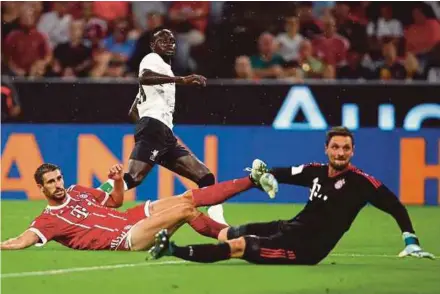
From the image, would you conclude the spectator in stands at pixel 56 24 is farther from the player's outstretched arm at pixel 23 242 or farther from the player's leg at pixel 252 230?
the player's leg at pixel 252 230

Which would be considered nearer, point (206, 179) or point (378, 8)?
point (206, 179)

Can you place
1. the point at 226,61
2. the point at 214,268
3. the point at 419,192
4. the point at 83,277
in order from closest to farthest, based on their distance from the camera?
the point at 83,277 → the point at 214,268 → the point at 419,192 → the point at 226,61

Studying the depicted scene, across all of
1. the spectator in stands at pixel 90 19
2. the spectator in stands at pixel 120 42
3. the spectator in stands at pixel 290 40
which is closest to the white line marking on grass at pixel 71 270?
the spectator in stands at pixel 290 40

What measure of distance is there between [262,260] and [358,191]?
0.93 metres

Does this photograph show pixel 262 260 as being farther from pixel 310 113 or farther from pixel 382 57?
pixel 382 57

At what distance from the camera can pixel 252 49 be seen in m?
19.1

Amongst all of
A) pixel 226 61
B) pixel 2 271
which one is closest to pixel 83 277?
pixel 2 271

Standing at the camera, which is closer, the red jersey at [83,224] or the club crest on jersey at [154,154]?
the red jersey at [83,224]

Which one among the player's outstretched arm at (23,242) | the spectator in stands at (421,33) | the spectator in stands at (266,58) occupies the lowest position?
the player's outstretched arm at (23,242)

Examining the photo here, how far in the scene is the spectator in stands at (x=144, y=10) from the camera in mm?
19609

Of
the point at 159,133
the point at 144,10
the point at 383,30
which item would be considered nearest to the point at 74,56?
the point at 144,10

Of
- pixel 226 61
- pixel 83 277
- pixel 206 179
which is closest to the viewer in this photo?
pixel 83 277

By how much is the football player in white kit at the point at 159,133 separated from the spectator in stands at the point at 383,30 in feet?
21.3

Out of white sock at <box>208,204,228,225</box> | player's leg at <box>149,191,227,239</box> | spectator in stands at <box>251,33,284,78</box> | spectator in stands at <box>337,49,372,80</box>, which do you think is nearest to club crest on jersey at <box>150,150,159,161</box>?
white sock at <box>208,204,228,225</box>
